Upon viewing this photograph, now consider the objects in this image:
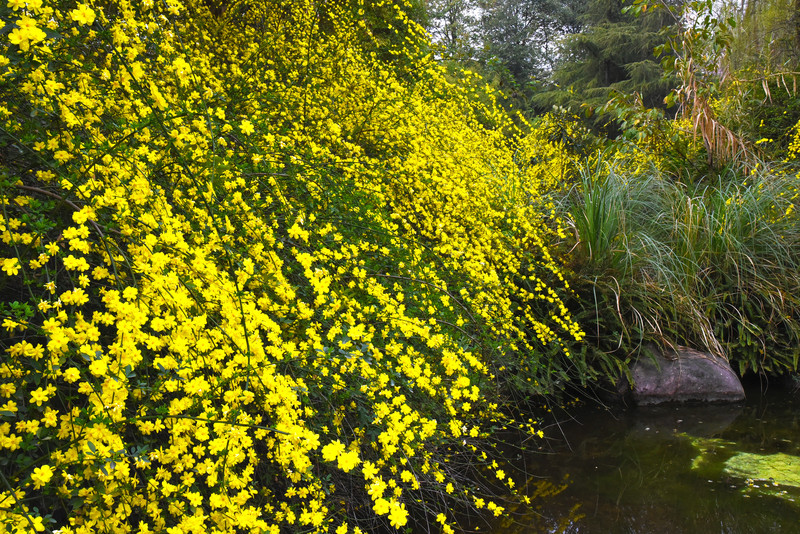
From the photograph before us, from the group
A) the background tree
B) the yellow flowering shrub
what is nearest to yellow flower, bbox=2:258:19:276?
the yellow flowering shrub

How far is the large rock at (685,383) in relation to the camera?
4152mm

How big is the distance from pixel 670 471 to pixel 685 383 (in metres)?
1.19

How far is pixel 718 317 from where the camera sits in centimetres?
471

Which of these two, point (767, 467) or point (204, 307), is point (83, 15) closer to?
point (204, 307)

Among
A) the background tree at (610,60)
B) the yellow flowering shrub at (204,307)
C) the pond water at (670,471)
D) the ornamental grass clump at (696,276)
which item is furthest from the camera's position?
the background tree at (610,60)

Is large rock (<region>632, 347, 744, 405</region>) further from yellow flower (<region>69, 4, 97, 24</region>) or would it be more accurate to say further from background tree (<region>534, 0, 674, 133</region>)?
background tree (<region>534, 0, 674, 133</region>)

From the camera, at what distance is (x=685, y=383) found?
415cm

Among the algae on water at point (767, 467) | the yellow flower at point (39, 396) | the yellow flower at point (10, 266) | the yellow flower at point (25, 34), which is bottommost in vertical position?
the algae on water at point (767, 467)

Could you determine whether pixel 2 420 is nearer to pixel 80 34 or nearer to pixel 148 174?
pixel 148 174

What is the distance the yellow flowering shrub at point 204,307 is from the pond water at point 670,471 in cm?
51

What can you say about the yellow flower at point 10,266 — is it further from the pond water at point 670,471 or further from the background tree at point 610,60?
the background tree at point 610,60

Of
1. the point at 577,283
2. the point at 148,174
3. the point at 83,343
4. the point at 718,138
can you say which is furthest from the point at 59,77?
the point at 718,138

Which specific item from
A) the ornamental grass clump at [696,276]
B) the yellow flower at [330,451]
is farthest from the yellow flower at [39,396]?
the ornamental grass clump at [696,276]

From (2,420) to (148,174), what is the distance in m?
0.88
